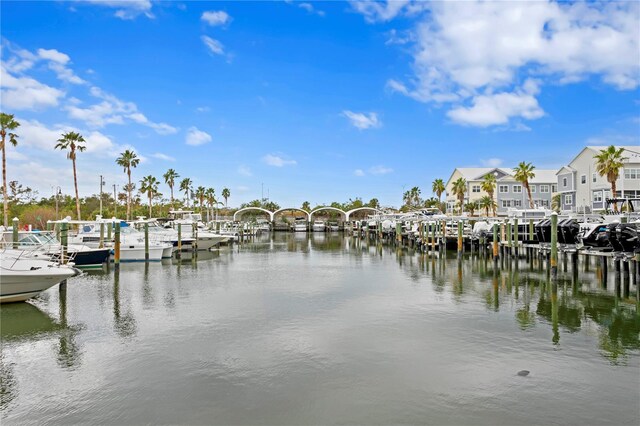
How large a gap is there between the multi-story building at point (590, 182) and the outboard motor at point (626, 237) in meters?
27.8

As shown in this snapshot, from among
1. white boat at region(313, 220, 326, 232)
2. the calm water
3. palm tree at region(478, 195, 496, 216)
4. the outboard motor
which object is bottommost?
the calm water

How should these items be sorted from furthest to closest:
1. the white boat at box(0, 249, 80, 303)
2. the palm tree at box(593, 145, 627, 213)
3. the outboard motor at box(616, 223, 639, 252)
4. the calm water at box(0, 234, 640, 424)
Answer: the palm tree at box(593, 145, 627, 213) < the outboard motor at box(616, 223, 639, 252) < the white boat at box(0, 249, 80, 303) < the calm water at box(0, 234, 640, 424)

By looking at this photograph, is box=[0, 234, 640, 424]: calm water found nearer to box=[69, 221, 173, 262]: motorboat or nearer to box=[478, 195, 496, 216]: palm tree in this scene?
box=[69, 221, 173, 262]: motorboat

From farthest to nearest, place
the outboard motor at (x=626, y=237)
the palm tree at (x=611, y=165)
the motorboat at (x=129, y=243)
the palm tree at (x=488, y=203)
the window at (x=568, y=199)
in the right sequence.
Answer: the palm tree at (x=488, y=203) → the window at (x=568, y=199) → the palm tree at (x=611, y=165) → the motorboat at (x=129, y=243) → the outboard motor at (x=626, y=237)

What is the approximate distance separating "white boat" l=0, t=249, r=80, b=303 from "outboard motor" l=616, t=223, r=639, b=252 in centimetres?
2245

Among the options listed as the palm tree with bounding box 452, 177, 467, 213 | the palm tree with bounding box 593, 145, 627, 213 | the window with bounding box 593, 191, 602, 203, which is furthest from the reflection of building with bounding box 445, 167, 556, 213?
the palm tree with bounding box 593, 145, 627, 213

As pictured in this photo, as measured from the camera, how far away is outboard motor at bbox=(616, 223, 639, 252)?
1934 cm

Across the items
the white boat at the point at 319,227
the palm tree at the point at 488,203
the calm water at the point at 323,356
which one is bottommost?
the calm water at the point at 323,356

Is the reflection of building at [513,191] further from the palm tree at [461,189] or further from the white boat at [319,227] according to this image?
the white boat at [319,227]

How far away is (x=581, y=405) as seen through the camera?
834 centimetres

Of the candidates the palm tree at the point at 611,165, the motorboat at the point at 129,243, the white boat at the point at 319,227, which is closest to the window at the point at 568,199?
the palm tree at the point at 611,165

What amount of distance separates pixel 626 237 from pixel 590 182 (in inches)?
1433

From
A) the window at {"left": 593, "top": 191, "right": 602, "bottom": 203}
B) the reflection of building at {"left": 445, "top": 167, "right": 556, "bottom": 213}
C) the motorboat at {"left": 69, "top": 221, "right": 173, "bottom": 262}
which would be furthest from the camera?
the reflection of building at {"left": 445, "top": 167, "right": 556, "bottom": 213}

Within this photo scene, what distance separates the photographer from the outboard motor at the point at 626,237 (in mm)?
19344
